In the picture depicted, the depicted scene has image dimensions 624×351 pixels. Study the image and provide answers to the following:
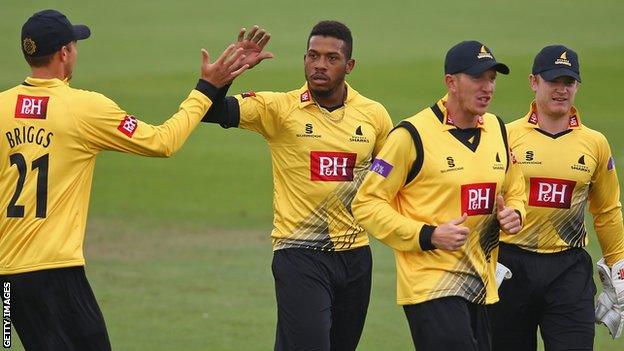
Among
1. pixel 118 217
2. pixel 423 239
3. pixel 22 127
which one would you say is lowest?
pixel 118 217

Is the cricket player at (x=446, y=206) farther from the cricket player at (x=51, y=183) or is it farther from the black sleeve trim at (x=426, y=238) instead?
the cricket player at (x=51, y=183)

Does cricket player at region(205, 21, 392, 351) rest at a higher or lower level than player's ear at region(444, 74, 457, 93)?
lower

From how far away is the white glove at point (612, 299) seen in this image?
9953 mm

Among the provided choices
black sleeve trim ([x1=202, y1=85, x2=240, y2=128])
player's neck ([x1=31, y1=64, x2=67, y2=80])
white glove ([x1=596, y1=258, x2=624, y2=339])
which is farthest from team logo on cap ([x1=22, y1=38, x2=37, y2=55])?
white glove ([x1=596, y1=258, x2=624, y2=339])

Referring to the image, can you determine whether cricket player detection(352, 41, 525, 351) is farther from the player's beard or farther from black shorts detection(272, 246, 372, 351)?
the player's beard

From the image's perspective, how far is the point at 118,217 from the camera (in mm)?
21688

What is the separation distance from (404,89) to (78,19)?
1162cm

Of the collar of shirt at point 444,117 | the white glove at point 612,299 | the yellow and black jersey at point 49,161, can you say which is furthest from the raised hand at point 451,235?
the white glove at point 612,299

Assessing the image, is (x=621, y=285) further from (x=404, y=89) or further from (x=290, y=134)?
(x=404, y=89)

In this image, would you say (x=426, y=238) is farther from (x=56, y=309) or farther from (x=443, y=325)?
(x=56, y=309)

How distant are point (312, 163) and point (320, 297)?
0.91m

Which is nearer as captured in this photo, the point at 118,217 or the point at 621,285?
the point at 621,285

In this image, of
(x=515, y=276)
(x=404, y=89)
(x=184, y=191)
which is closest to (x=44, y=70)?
(x=515, y=276)

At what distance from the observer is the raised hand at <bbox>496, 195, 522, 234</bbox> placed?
8367 mm
